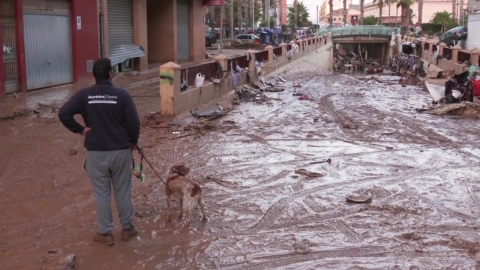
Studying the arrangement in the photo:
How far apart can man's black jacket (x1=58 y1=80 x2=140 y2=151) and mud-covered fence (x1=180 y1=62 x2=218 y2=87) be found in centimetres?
841

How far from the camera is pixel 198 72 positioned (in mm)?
15070

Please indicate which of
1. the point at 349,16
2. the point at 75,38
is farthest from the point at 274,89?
the point at 349,16

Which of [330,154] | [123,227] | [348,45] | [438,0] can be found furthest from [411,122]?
[438,0]

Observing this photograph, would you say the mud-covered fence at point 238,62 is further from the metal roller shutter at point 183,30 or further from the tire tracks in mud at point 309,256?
the tire tracks in mud at point 309,256

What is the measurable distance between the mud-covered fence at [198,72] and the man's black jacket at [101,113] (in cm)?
841

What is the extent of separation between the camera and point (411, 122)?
13.5 meters

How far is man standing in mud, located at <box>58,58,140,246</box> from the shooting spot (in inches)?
204

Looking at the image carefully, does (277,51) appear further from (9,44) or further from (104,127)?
(104,127)

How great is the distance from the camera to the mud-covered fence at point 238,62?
18409mm

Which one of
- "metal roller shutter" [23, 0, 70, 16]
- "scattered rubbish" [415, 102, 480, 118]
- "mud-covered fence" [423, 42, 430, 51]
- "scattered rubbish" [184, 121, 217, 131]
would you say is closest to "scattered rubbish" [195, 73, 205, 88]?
"scattered rubbish" [184, 121, 217, 131]

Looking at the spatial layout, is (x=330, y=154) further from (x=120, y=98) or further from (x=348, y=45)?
(x=348, y=45)

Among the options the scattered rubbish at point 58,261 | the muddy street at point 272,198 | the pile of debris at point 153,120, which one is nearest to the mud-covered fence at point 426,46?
the muddy street at point 272,198

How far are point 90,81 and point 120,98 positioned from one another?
1449 centimetres

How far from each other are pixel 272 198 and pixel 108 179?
8.59 feet
